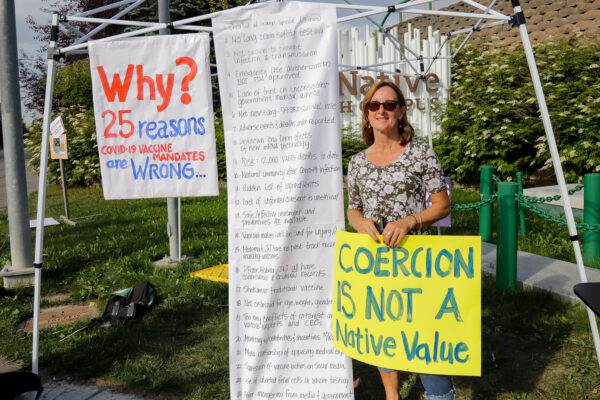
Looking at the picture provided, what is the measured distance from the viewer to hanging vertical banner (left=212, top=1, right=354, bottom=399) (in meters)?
2.69

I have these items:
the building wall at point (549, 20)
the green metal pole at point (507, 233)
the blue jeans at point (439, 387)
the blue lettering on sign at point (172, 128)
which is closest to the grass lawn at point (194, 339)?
the green metal pole at point (507, 233)

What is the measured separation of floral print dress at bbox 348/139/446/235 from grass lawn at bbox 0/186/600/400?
1.40m

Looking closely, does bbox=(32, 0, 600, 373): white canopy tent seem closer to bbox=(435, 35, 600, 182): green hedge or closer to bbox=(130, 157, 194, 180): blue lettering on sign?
bbox=(130, 157, 194, 180): blue lettering on sign

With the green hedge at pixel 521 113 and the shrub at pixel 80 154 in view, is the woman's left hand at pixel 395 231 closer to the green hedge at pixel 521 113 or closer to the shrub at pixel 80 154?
the green hedge at pixel 521 113

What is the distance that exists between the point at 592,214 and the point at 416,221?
161 inches

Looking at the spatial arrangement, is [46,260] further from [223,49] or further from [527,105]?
[527,105]

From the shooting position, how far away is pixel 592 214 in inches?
220

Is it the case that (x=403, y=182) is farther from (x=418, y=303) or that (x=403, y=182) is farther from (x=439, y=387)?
(x=439, y=387)

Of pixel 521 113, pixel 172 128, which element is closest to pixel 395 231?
pixel 172 128

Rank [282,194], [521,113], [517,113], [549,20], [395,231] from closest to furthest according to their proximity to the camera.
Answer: [395,231], [282,194], [517,113], [521,113], [549,20]

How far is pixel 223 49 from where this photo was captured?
278 centimetres

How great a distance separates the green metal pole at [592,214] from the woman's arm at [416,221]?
3.81 m

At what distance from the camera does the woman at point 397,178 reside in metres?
2.51

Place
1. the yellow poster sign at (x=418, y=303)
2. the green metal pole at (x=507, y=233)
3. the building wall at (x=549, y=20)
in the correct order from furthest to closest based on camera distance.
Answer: the building wall at (x=549, y=20)
the green metal pole at (x=507, y=233)
the yellow poster sign at (x=418, y=303)
